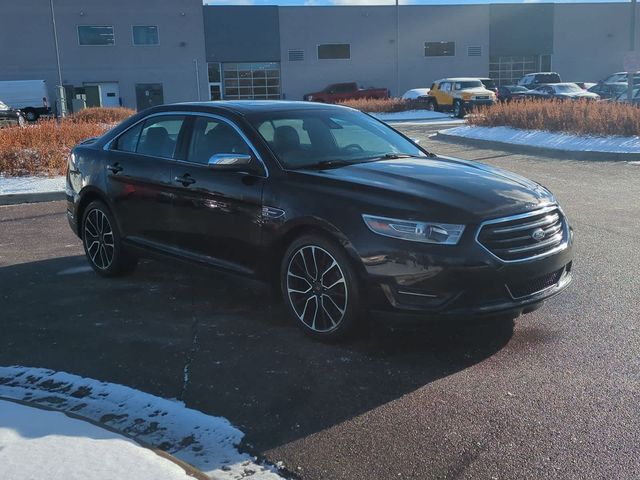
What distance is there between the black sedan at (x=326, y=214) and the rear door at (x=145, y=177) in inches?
0.6

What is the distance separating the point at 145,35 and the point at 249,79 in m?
8.49

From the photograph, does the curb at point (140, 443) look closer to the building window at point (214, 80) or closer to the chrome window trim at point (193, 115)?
the chrome window trim at point (193, 115)

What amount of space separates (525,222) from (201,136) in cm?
276

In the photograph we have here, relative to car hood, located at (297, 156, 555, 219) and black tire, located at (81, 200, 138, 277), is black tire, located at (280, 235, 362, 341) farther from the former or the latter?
black tire, located at (81, 200, 138, 277)

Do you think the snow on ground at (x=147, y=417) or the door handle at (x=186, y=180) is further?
the door handle at (x=186, y=180)

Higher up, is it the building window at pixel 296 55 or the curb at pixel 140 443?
the building window at pixel 296 55

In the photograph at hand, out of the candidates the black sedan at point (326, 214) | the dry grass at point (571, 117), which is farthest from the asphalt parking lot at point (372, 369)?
the dry grass at point (571, 117)

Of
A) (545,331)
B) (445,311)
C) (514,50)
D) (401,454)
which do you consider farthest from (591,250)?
(514,50)

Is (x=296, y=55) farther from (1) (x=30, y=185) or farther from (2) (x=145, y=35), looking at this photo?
(1) (x=30, y=185)

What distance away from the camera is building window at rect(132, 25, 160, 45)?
50875mm

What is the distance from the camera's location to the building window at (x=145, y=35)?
50875mm

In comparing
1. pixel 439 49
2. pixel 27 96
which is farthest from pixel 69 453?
pixel 439 49

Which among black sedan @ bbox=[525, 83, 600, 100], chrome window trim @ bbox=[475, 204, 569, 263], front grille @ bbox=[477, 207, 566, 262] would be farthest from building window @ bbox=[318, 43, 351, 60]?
front grille @ bbox=[477, 207, 566, 262]

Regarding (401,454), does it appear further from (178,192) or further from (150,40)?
(150,40)
